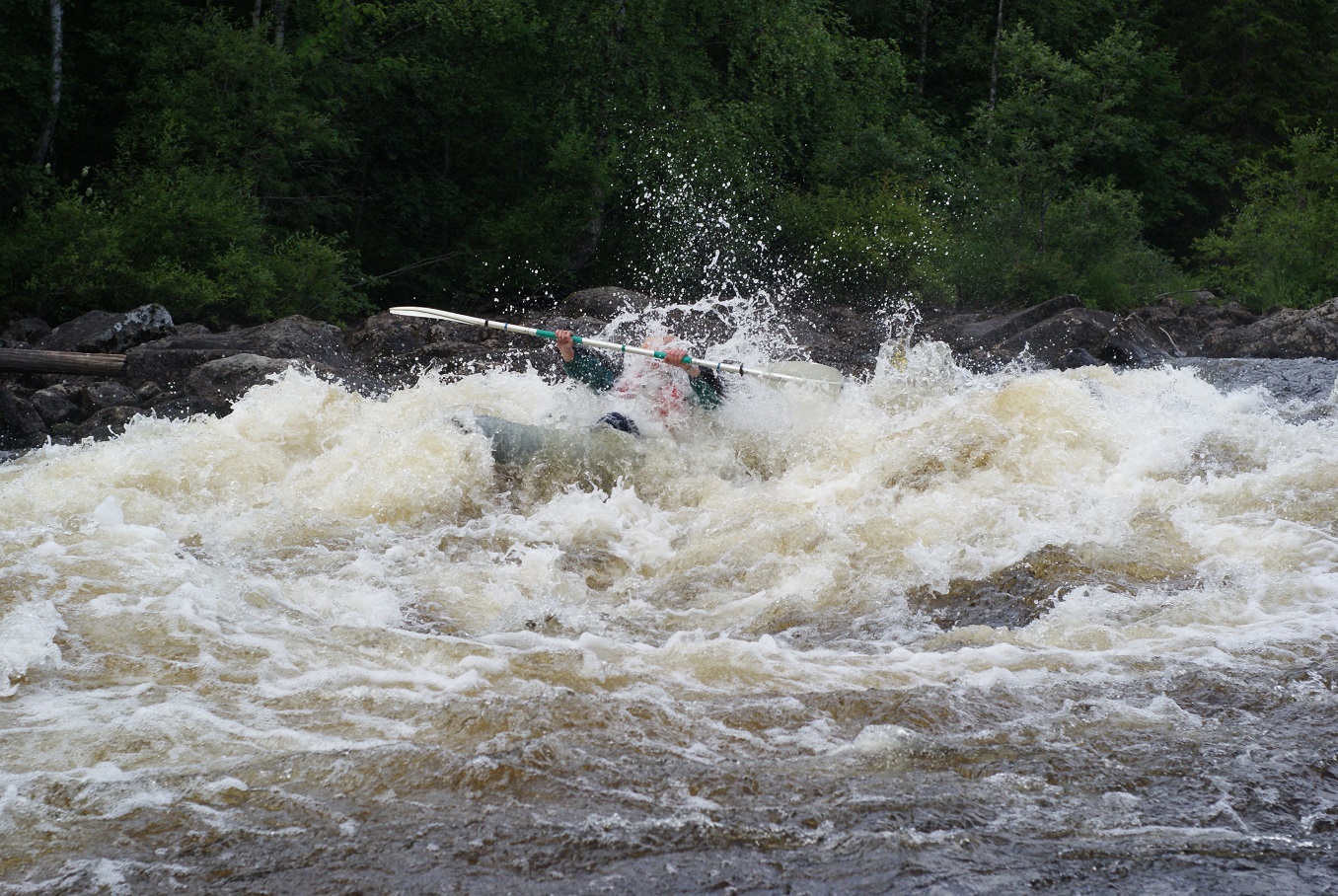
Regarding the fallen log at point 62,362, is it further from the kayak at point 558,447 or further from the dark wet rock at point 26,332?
the kayak at point 558,447

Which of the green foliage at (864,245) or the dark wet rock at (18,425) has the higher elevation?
the green foliage at (864,245)

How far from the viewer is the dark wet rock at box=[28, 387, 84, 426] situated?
955 cm

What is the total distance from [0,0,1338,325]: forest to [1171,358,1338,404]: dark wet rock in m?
4.74

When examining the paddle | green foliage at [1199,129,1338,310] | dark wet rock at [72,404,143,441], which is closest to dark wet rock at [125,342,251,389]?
dark wet rock at [72,404,143,441]

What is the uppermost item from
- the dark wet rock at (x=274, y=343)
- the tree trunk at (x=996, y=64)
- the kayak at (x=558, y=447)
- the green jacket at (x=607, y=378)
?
the tree trunk at (x=996, y=64)

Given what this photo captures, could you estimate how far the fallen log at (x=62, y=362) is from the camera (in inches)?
400

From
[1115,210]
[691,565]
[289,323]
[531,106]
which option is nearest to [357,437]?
[691,565]

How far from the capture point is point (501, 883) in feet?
9.61

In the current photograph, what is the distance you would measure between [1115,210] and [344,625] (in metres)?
17.7

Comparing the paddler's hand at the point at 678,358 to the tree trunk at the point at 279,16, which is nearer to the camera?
the paddler's hand at the point at 678,358

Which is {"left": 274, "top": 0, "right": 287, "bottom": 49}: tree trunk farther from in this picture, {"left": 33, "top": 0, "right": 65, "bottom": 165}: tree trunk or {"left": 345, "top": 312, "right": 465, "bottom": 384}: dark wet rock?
{"left": 345, "top": 312, "right": 465, "bottom": 384}: dark wet rock

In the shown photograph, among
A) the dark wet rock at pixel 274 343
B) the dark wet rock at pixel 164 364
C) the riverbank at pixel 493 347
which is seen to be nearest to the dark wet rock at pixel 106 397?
the riverbank at pixel 493 347

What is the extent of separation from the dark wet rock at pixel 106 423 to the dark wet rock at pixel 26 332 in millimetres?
2574

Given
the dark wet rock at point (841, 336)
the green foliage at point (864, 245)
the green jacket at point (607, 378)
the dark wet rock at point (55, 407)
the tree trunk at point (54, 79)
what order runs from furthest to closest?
the green foliage at point (864, 245) < the tree trunk at point (54, 79) < the dark wet rock at point (841, 336) < the dark wet rock at point (55, 407) < the green jacket at point (607, 378)
